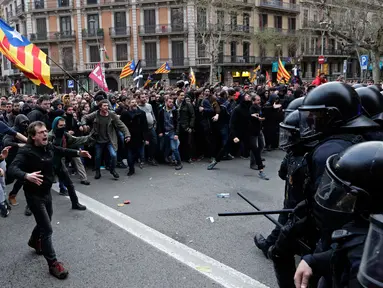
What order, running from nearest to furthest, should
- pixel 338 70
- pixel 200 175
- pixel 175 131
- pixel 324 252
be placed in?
pixel 324 252 < pixel 200 175 < pixel 175 131 < pixel 338 70

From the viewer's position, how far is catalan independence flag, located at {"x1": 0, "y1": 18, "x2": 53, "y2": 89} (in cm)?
803

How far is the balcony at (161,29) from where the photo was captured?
131 feet

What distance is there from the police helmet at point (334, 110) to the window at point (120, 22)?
40.3m

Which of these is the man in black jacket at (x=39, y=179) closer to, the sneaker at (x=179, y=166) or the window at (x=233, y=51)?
the sneaker at (x=179, y=166)

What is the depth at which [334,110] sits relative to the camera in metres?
2.90

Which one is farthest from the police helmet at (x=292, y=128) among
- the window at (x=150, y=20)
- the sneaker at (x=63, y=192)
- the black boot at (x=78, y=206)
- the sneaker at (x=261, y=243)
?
the window at (x=150, y=20)

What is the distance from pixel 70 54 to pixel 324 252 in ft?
144

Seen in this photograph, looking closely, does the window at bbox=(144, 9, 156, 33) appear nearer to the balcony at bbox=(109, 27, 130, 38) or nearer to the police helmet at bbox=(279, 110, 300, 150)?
the balcony at bbox=(109, 27, 130, 38)

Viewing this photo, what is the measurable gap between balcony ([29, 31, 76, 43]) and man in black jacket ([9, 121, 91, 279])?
40695mm

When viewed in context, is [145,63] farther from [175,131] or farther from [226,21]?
[175,131]

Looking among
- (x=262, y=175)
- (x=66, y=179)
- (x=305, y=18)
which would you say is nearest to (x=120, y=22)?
(x=305, y=18)

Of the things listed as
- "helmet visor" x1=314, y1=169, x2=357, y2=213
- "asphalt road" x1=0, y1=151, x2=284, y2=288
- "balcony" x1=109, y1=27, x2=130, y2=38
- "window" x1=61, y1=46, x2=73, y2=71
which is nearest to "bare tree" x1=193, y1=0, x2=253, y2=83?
"balcony" x1=109, y1=27, x2=130, y2=38

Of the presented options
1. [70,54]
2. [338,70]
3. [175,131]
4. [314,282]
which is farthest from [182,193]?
[338,70]

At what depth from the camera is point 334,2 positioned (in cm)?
2581
